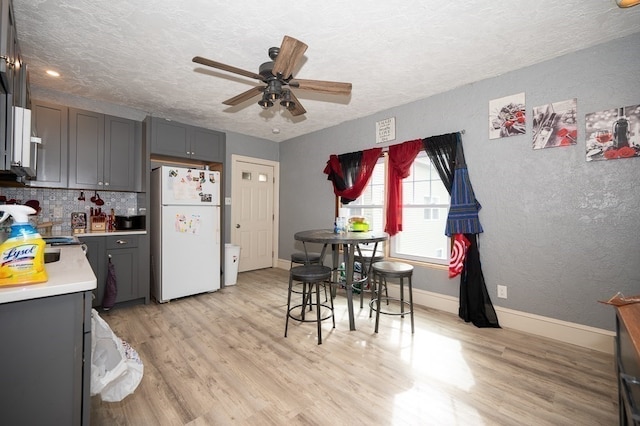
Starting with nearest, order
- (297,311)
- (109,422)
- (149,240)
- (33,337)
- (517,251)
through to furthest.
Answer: (33,337), (109,422), (517,251), (297,311), (149,240)

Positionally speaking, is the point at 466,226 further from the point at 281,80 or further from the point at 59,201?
the point at 59,201

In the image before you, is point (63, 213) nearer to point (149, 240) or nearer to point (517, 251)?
point (149, 240)

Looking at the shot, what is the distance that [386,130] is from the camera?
370cm

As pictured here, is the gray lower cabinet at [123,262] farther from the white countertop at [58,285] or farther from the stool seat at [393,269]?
the stool seat at [393,269]

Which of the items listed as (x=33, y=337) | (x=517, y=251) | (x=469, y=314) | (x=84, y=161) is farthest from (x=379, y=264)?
(x=84, y=161)

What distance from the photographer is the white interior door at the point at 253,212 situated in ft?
15.9

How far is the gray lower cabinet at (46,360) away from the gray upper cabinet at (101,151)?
110 inches

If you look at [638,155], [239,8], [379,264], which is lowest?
[379,264]

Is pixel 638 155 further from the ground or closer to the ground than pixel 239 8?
closer to the ground

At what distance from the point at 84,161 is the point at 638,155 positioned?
5334mm

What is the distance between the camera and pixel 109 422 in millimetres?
1524

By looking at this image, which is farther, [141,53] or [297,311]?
[297,311]

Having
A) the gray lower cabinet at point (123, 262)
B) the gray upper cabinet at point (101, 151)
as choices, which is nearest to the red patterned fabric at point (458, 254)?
the gray lower cabinet at point (123, 262)

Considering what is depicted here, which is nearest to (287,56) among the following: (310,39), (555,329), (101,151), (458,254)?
(310,39)
